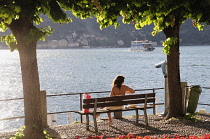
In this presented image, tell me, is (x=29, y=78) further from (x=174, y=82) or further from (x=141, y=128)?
(x=174, y=82)

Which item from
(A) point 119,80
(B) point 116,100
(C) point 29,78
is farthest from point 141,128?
(C) point 29,78

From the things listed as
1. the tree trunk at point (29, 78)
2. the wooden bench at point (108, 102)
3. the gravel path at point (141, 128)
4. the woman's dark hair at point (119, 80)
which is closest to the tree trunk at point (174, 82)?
the gravel path at point (141, 128)

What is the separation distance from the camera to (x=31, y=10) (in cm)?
768

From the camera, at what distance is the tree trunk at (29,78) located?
8117mm

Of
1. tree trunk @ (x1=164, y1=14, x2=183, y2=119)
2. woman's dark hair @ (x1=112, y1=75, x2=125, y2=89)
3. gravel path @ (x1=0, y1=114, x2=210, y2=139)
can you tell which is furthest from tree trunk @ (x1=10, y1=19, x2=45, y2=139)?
tree trunk @ (x1=164, y1=14, x2=183, y2=119)

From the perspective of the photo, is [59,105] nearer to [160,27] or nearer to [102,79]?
[102,79]

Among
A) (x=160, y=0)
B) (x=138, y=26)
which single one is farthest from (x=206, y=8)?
(x=138, y=26)

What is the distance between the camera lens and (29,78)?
8.25 m

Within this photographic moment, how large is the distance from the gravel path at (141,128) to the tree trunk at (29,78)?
0.97m

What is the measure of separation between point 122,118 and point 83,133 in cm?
229

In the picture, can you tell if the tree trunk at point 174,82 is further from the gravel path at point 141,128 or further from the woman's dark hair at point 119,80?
the woman's dark hair at point 119,80

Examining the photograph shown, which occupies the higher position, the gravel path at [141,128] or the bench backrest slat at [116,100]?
the bench backrest slat at [116,100]

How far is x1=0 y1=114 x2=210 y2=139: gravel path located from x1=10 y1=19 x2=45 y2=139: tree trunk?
97 centimetres

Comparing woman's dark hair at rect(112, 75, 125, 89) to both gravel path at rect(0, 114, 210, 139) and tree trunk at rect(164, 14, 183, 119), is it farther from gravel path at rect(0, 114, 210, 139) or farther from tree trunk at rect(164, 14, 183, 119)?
tree trunk at rect(164, 14, 183, 119)
